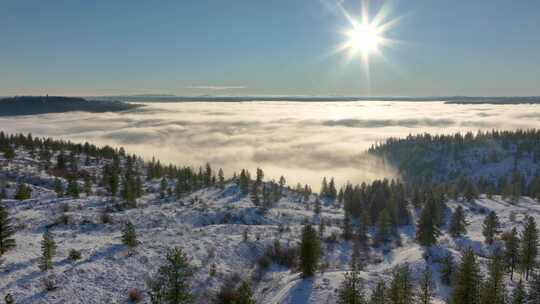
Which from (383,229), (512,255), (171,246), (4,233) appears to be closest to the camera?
(4,233)

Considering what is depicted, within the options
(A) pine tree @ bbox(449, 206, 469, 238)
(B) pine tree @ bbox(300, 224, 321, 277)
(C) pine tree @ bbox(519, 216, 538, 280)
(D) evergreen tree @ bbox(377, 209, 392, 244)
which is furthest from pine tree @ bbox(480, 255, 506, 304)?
(A) pine tree @ bbox(449, 206, 469, 238)

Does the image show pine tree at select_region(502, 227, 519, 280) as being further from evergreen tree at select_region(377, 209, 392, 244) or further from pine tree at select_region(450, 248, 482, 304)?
evergreen tree at select_region(377, 209, 392, 244)

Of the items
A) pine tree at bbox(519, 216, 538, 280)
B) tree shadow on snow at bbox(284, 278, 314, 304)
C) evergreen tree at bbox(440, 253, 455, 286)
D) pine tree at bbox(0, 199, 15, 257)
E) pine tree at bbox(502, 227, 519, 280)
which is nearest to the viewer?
tree shadow on snow at bbox(284, 278, 314, 304)

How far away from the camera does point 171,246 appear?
55562 mm

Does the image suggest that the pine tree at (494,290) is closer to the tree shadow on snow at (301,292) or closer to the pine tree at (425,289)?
the pine tree at (425,289)

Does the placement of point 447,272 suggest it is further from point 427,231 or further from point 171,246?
point 171,246

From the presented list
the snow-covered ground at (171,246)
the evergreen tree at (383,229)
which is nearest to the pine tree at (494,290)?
the snow-covered ground at (171,246)

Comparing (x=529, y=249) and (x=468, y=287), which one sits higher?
(x=468, y=287)

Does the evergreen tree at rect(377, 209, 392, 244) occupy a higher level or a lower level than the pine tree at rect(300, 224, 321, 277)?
lower

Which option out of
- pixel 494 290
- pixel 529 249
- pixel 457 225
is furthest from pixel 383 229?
pixel 494 290

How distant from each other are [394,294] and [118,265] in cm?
3789

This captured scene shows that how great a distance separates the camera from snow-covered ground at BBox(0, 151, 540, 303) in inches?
1596

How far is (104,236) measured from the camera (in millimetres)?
60125

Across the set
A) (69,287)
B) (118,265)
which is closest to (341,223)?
(118,265)
